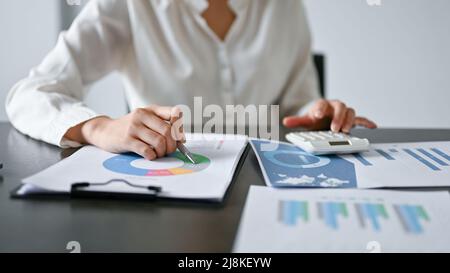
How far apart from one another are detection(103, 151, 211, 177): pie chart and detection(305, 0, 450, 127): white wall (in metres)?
1.55

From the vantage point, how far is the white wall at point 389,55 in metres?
1.88

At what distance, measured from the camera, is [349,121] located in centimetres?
71

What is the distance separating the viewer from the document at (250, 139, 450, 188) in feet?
1.48

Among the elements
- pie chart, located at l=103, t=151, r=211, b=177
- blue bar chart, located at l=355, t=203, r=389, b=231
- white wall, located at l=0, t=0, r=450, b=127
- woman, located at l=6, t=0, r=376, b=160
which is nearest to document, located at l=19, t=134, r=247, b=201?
pie chart, located at l=103, t=151, r=211, b=177

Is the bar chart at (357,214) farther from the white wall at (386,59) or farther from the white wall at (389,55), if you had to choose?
the white wall at (389,55)

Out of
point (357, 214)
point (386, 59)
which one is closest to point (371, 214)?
point (357, 214)

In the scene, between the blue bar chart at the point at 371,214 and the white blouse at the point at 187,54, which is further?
the white blouse at the point at 187,54

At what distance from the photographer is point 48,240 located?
324mm

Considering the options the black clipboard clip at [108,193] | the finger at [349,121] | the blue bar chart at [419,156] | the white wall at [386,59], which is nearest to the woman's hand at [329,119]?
the finger at [349,121]

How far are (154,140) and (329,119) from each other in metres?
0.34

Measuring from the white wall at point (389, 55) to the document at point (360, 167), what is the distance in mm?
1385

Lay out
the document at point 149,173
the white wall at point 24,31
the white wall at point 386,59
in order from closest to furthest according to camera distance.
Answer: the document at point 149,173
the white wall at point 24,31
the white wall at point 386,59

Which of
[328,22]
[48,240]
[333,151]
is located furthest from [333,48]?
[48,240]
